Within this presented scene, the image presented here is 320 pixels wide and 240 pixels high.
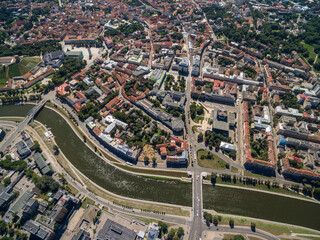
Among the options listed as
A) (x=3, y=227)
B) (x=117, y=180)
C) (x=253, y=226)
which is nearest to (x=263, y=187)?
(x=253, y=226)

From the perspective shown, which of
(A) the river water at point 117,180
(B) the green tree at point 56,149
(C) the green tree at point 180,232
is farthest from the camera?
(B) the green tree at point 56,149

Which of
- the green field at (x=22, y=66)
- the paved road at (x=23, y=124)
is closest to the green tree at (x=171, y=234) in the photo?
the paved road at (x=23, y=124)

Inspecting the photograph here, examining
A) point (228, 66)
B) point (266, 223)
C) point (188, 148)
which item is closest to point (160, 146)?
point (188, 148)

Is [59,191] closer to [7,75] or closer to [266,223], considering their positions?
[266,223]

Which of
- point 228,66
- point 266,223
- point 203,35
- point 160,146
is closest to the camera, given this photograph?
point 266,223

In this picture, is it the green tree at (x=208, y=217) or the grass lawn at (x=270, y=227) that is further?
the green tree at (x=208, y=217)

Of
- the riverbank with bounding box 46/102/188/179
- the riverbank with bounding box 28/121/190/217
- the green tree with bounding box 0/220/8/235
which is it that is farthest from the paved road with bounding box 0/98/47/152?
the green tree with bounding box 0/220/8/235

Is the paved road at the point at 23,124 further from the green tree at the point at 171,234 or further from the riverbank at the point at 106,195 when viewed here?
the green tree at the point at 171,234
